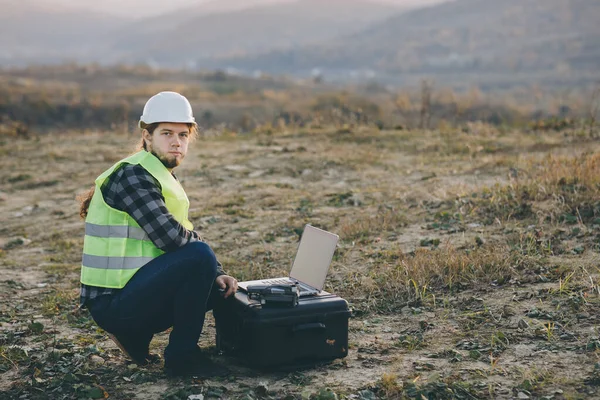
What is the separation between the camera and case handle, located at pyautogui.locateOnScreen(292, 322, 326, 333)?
4.36 m

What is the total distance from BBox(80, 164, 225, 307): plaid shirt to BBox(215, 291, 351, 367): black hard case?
622 mm

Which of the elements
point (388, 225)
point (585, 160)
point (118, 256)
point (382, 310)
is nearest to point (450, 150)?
point (585, 160)

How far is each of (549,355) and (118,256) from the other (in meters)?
2.78

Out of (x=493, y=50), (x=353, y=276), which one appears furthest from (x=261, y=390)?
(x=493, y=50)

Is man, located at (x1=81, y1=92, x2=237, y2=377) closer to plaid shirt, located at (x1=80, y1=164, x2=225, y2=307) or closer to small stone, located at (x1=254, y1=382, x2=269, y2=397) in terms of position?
plaid shirt, located at (x1=80, y1=164, x2=225, y2=307)

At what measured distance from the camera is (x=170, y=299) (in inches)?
169

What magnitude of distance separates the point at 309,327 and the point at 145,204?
1.26 metres

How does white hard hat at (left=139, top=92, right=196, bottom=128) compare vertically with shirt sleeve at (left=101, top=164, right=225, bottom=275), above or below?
above

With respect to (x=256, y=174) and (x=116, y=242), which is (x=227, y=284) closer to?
(x=116, y=242)

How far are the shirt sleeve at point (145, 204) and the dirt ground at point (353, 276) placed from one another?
0.91 m

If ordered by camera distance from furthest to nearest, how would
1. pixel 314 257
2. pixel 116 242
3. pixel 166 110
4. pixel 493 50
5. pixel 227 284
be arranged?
1. pixel 493 50
2. pixel 314 257
3. pixel 227 284
4. pixel 166 110
5. pixel 116 242

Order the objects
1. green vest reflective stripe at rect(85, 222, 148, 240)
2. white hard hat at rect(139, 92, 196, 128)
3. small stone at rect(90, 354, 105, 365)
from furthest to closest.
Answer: small stone at rect(90, 354, 105, 365) < white hard hat at rect(139, 92, 196, 128) < green vest reflective stripe at rect(85, 222, 148, 240)

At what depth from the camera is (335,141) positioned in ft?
47.2

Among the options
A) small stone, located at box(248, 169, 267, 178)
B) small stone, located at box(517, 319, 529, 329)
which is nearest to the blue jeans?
small stone, located at box(517, 319, 529, 329)
